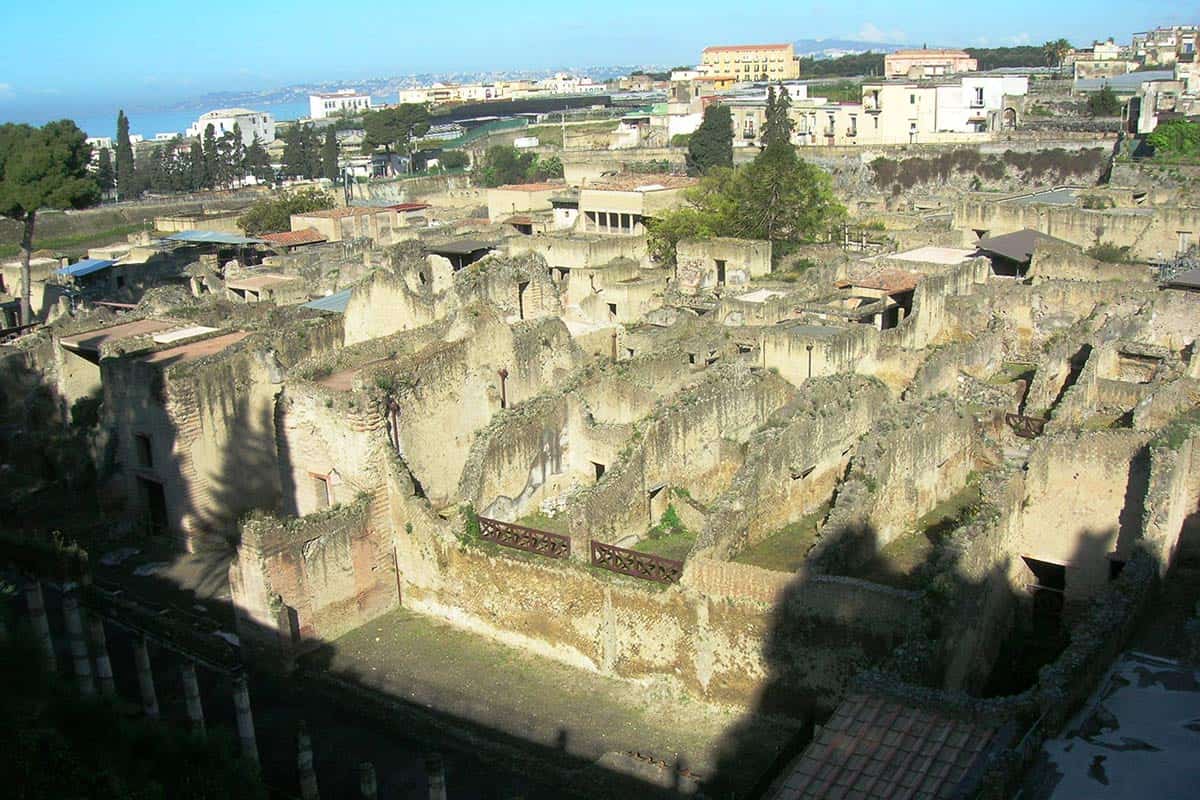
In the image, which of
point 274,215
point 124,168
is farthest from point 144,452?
point 124,168

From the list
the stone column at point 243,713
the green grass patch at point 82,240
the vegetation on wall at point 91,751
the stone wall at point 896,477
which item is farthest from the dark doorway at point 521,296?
the green grass patch at point 82,240

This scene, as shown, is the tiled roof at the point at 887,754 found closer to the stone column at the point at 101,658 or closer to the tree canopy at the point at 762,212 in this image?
the stone column at the point at 101,658

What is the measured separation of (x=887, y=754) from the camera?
30.5 feet

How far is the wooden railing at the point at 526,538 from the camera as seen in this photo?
14.6 meters

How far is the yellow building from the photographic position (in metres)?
145

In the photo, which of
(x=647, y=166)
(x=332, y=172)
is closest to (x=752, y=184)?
(x=647, y=166)

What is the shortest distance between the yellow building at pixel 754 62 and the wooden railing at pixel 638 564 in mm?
135398

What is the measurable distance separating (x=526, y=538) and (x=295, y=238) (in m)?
31.5

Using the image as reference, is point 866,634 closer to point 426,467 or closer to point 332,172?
point 426,467

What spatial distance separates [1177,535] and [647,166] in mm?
55909

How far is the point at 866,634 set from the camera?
12.3 metres

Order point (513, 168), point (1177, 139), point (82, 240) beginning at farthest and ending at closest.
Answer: point (513, 168) < point (82, 240) < point (1177, 139)

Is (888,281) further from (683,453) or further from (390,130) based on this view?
(390,130)

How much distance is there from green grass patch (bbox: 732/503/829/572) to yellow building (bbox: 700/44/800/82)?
132 metres
